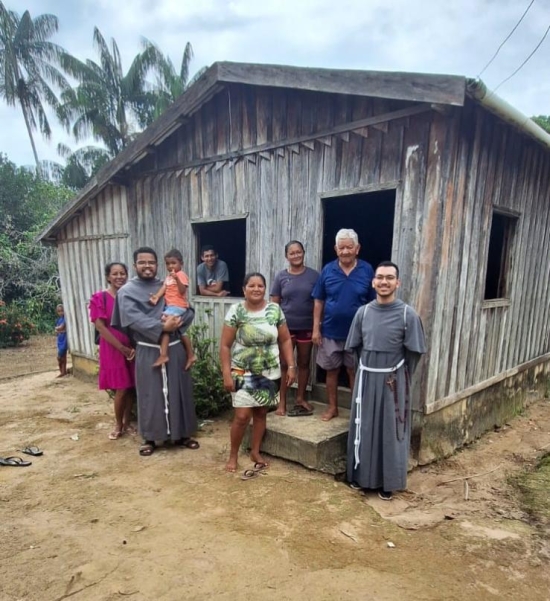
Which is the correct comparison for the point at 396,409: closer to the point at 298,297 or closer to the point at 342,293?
the point at 342,293

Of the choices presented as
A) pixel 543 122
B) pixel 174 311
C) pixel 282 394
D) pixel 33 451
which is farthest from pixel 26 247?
pixel 543 122

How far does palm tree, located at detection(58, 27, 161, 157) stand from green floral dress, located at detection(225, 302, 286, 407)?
20256mm

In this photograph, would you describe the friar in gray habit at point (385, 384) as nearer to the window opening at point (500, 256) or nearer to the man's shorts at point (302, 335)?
the man's shorts at point (302, 335)

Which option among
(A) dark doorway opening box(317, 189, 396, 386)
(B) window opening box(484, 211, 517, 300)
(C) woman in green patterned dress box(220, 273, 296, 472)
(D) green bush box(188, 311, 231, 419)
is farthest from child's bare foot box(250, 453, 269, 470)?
(A) dark doorway opening box(317, 189, 396, 386)

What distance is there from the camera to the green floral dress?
3.50 m

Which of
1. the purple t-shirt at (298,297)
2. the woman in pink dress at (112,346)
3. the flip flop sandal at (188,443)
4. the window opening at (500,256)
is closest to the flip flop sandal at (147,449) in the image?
the flip flop sandal at (188,443)

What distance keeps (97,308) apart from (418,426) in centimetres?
336

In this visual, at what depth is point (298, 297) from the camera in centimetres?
418

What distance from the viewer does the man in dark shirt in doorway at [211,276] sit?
18.5 ft

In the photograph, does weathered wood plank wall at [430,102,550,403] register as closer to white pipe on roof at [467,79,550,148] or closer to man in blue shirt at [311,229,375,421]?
white pipe on roof at [467,79,550,148]

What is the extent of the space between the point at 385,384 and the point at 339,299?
0.91 m

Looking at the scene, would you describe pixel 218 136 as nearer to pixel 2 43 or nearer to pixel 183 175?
pixel 183 175

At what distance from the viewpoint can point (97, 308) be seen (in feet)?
14.3

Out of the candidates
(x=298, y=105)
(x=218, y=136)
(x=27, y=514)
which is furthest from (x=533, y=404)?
(x=27, y=514)
